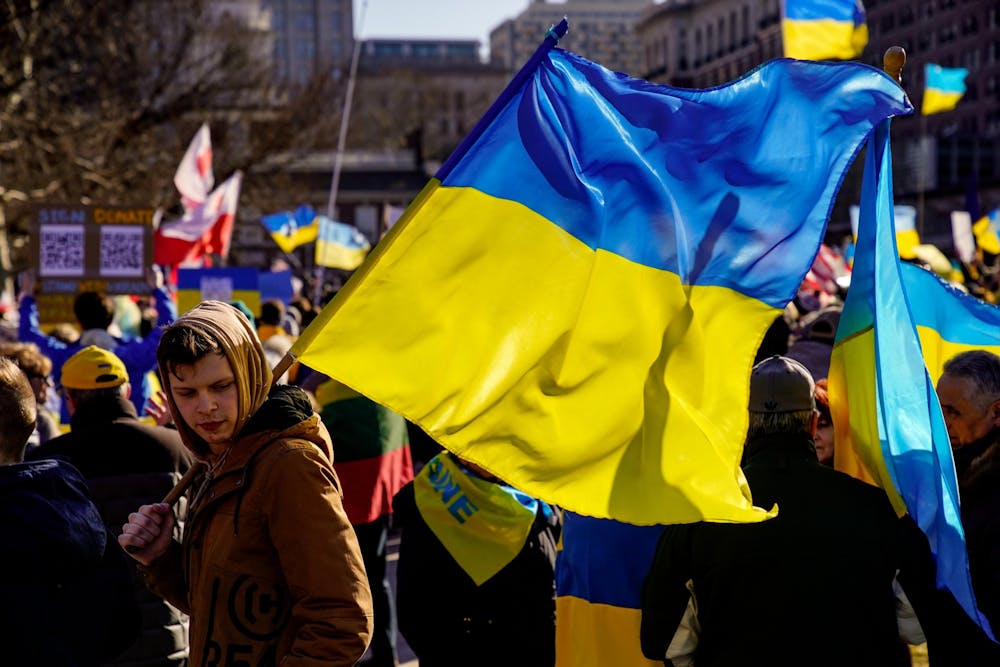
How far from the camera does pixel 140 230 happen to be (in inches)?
452

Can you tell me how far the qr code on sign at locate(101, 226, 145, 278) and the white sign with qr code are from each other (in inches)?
19.3

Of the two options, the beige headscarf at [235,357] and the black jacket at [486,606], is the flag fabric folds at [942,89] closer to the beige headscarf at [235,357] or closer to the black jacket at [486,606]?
the black jacket at [486,606]

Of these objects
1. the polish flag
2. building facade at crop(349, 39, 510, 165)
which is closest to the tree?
building facade at crop(349, 39, 510, 165)

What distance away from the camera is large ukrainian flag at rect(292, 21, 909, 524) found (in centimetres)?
333

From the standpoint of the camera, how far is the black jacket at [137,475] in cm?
455

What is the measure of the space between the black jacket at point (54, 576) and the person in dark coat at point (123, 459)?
1.29m

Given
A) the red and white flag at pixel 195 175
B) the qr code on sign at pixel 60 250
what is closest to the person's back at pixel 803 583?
the qr code on sign at pixel 60 250

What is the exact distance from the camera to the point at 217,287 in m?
11.5

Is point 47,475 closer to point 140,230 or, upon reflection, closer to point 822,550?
point 822,550

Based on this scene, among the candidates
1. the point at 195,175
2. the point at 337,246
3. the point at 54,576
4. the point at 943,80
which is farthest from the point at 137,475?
the point at 943,80

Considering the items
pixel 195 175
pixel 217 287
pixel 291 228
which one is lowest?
pixel 291 228

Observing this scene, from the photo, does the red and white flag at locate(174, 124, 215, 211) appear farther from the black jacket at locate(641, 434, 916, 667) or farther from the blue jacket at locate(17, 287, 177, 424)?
the black jacket at locate(641, 434, 916, 667)

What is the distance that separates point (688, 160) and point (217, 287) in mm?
8251

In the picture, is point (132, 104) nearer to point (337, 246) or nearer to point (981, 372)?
point (337, 246)
